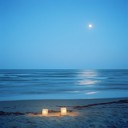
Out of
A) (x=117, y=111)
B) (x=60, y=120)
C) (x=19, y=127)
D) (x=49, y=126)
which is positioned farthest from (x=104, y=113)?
(x=19, y=127)

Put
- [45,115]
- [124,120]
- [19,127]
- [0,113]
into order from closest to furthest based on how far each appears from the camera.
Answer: [19,127] → [124,120] → [45,115] → [0,113]

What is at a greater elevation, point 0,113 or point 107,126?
point 0,113

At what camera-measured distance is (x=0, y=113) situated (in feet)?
26.9

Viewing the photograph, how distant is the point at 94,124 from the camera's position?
6445 millimetres

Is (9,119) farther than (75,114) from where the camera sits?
No

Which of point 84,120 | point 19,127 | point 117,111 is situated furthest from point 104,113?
point 19,127

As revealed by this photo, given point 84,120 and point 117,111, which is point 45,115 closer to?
point 84,120

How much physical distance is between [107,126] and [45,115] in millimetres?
2278

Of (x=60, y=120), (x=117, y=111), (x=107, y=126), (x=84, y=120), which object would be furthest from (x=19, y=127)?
(x=117, y=111)

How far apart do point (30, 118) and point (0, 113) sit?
1.65m

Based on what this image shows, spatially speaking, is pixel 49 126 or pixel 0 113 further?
pixel 0 113

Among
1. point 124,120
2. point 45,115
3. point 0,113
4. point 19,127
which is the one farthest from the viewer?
point 0,113

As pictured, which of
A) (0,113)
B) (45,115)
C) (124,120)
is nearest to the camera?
(124,120)

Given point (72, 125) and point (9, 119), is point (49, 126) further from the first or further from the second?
point (9, 119)
